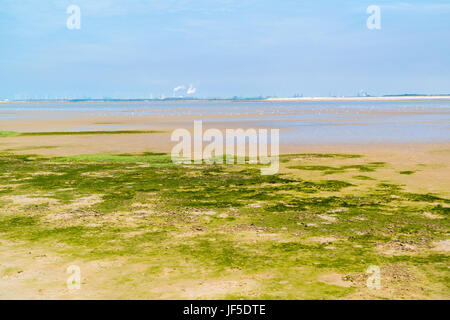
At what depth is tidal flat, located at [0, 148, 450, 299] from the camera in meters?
6.41

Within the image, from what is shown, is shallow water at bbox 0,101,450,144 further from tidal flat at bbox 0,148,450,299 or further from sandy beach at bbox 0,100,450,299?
tidal flat at bbox 0,148,450,299

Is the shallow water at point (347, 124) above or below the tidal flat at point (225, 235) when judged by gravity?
above

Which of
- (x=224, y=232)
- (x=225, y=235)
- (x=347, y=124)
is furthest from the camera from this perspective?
(x=347, y=124)

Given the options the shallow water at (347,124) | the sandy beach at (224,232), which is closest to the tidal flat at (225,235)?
the sandy beach at (224,232)

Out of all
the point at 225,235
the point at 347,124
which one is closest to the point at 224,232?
the point at 225,235

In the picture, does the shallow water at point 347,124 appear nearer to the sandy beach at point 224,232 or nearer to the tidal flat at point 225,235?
the sandy beach at point 224,232

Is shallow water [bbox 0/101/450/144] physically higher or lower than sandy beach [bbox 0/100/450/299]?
higher

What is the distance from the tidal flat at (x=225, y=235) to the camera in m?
6.41

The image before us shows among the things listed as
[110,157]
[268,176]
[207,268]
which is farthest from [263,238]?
[110,157]

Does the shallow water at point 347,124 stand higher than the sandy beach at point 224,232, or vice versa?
the shallow water at point 347,124

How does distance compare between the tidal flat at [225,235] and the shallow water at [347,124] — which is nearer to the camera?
the tidal flat at [225,235]

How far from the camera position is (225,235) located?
884 centimetres

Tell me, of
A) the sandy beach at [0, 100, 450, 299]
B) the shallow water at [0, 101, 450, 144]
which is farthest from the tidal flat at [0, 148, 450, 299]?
the shallow water at [0, 101, 450, 144]

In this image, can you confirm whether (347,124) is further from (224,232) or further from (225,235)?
(225,235)
